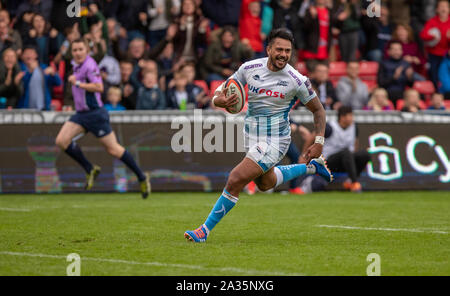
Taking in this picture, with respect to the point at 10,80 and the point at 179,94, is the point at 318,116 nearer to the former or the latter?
the point at 179,94

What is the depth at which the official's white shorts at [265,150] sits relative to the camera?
8.66 metres

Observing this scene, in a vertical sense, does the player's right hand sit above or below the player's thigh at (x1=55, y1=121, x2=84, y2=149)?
above

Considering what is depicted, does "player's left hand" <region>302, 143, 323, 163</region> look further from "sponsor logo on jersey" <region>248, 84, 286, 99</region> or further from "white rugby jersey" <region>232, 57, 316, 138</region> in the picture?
"sponsor logo on jersey" <region>248, 84, 286, 99</region>

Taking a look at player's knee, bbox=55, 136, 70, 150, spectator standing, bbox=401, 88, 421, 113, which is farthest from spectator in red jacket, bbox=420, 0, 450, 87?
player's knee, bbox=55, 136, 70, 150

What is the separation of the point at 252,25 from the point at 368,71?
10.2 ft

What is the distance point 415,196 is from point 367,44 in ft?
22.7

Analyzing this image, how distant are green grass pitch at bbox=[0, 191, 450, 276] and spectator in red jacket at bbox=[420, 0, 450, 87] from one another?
6.97 metres

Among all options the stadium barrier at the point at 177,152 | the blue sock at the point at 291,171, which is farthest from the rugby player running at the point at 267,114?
the stadium barrier at the point at 177,152

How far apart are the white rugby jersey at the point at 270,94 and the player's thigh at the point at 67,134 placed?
5.46m

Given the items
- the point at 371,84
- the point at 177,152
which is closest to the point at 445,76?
the point at 371,84

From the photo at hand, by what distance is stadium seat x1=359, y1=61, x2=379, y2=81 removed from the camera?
20.1 m

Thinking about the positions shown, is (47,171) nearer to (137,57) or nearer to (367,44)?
(137,57)
